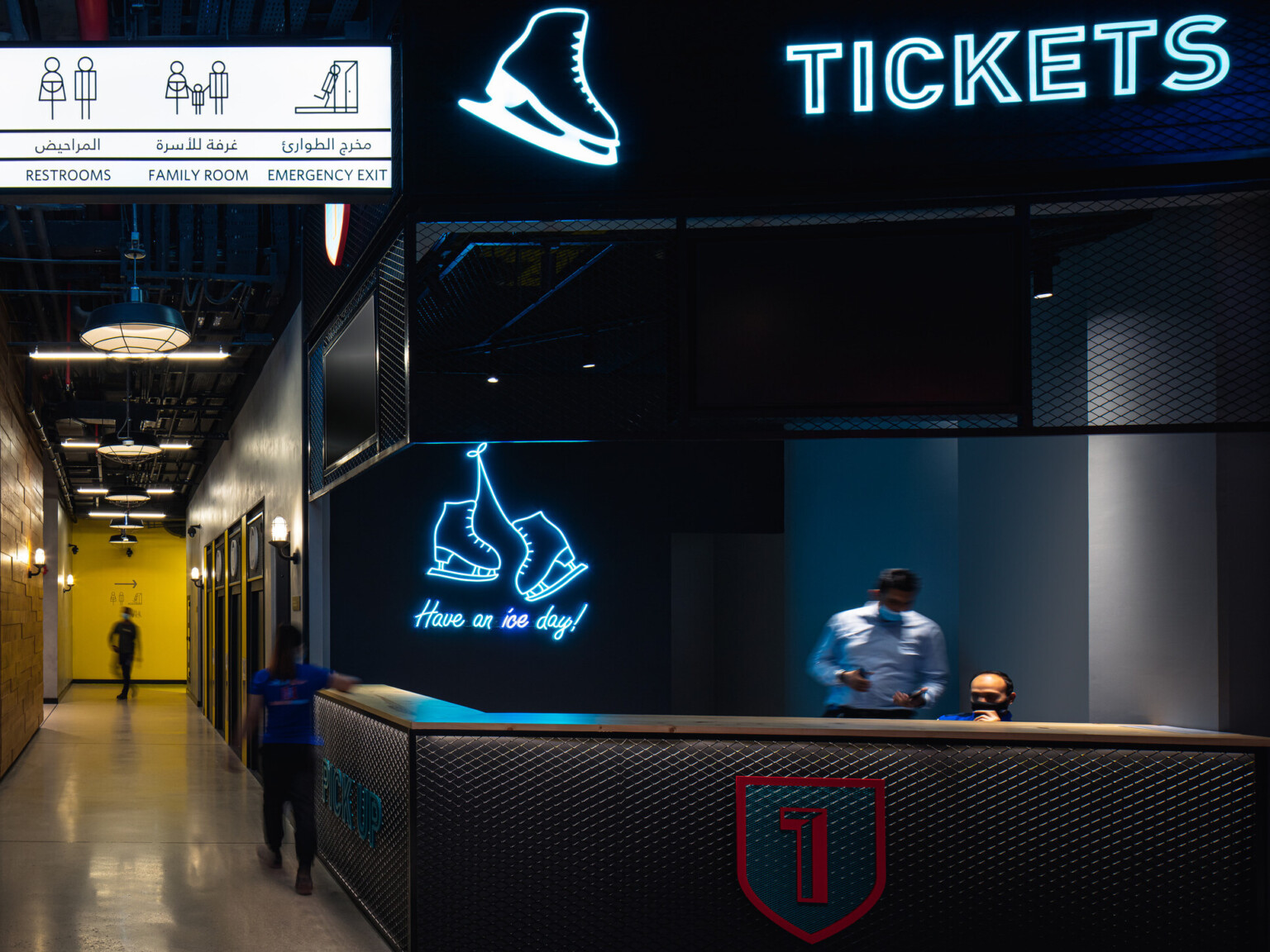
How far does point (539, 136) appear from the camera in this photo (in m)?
4.14

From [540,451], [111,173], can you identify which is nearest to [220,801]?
[540,451]

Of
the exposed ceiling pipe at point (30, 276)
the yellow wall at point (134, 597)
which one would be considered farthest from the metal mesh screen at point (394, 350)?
the yellow wall at point (134, 597)

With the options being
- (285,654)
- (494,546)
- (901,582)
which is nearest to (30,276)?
(494,546)

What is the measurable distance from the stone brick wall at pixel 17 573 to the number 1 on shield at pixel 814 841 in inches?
324

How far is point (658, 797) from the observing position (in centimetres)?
389

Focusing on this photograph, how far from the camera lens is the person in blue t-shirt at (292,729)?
5.43m

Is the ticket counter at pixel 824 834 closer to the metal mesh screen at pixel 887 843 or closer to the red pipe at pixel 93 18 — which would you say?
the metal mesh screen at pixel 887 843

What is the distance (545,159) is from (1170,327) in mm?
2361

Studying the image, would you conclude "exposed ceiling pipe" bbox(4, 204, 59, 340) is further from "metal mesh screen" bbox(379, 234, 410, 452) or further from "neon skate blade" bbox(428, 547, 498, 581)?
"neon skate blade" bbox(428, 547, 498, 581)

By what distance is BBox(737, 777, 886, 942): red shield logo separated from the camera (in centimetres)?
375

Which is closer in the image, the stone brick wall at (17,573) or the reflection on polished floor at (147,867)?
the reflection on polished floor at (147,867)

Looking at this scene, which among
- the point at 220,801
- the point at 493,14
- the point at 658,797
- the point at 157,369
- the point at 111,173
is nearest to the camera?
the point at 111,173

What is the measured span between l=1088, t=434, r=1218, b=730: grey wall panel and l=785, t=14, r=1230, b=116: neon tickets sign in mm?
1337

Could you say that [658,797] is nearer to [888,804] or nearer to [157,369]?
[888,804]
